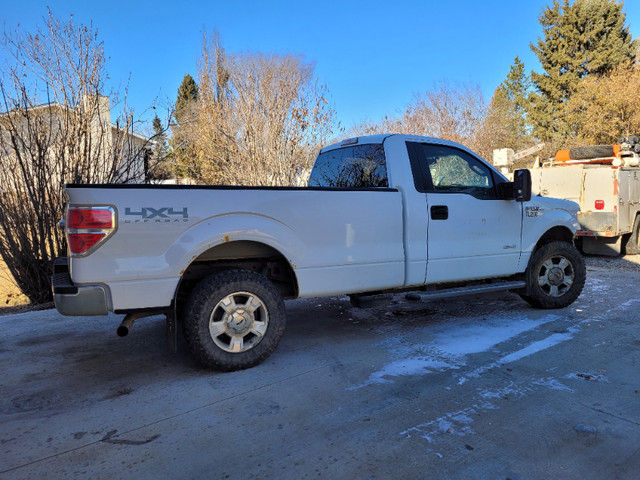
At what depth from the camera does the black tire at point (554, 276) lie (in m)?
5.55

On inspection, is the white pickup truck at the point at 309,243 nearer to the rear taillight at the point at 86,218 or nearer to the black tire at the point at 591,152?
A: the rear taillight at the point at 86,218

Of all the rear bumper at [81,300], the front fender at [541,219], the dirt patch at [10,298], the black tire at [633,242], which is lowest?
the dirt patch at [10,298]

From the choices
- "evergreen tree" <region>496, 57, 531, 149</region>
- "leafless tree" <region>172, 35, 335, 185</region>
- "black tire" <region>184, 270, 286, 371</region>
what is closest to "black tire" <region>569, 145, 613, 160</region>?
"leafless tree" <region>172, 35, 335, 185</region>

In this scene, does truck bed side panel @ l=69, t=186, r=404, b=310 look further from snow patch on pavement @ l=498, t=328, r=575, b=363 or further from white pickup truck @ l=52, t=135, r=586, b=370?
snow patch on pavement @ l=498, t=328, r=575, b=363

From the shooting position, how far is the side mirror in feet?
16.4

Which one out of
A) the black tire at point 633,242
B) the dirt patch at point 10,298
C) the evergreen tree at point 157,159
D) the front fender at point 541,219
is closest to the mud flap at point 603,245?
the black tire at point 633,242

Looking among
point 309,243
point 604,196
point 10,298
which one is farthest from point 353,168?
point 604,196

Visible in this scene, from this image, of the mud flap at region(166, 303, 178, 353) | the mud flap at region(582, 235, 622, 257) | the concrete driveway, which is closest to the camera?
the concrete driveway

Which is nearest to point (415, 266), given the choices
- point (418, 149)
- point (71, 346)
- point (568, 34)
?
point (418, 149)

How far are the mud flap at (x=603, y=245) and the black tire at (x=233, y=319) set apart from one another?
9.48 metres

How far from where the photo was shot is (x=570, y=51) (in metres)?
34.1

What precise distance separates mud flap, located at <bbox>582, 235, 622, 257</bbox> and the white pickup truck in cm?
564

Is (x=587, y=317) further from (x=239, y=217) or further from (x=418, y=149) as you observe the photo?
(x=239, y=217)

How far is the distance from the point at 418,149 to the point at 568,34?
37.0 m
